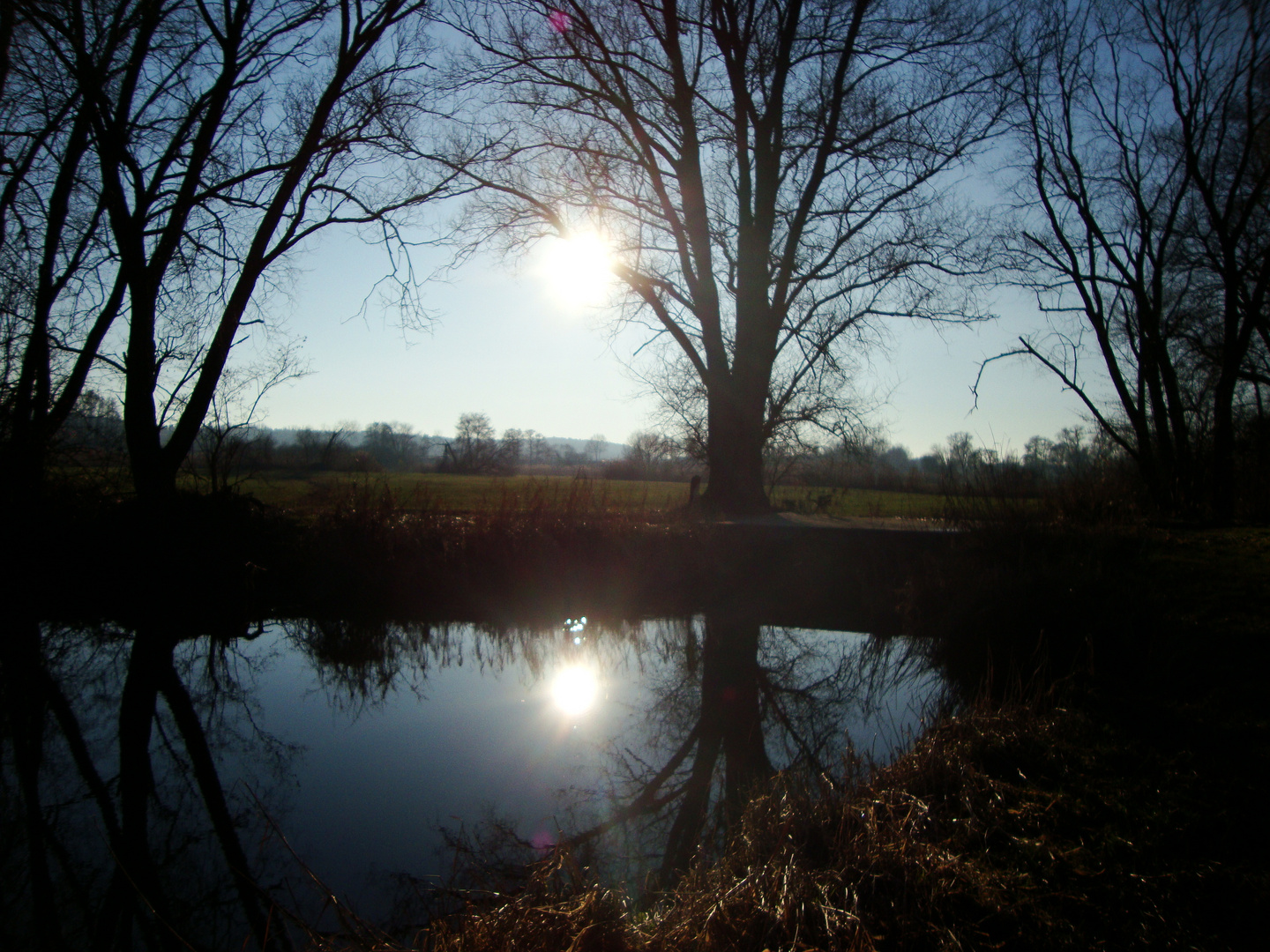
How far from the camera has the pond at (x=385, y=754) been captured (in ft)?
11.1

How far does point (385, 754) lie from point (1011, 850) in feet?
11.9

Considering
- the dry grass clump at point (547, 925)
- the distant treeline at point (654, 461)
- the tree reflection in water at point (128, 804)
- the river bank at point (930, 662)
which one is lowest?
the tree reflection in water at point (128, 804)

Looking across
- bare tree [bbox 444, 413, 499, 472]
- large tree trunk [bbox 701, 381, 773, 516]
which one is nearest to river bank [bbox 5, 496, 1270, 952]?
large tree trunk [bbox 701, 381, 773, 516]

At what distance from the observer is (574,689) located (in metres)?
6.34

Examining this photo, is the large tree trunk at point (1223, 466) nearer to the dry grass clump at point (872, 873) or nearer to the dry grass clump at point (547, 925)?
the dry grass clump at point (872, 873)

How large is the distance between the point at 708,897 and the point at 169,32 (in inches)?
500

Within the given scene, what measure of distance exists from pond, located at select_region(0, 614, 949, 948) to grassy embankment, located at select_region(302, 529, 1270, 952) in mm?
477

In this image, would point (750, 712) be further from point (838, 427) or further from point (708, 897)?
point (838, 427)

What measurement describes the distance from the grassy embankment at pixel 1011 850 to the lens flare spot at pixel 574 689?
2.18 metres

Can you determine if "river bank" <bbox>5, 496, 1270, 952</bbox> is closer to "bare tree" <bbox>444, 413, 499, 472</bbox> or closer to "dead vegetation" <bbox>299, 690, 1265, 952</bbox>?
"dead vegetation" <bbox>299, 690, 1265, 952</bbox>

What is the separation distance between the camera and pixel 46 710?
5.29 meters

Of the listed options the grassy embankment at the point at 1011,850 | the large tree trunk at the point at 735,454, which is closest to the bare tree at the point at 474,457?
the large tree trunk at the point at 735,454

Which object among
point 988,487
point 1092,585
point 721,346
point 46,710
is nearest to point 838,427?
point 721,346

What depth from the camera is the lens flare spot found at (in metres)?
5.93
